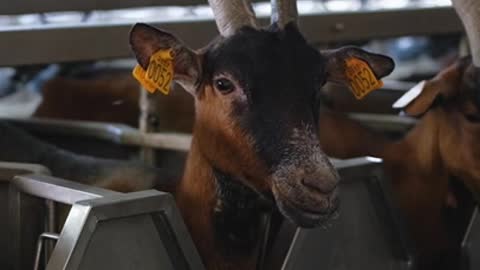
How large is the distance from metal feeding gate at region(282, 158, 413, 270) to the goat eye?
0.48 m

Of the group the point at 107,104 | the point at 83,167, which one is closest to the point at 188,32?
the point at 83,167

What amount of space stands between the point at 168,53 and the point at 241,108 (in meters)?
0.29

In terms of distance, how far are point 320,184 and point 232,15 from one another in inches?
28.0

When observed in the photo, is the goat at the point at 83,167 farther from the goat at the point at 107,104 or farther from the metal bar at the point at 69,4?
the goat at the point at 107,104

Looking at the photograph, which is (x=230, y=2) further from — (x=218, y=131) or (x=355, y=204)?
(x=355, y=204)

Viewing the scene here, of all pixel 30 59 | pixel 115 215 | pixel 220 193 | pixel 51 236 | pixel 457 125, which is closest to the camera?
pixel 115 215

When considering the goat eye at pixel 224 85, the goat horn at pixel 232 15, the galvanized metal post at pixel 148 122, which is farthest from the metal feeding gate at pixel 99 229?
the galvanized metal post at pixel 148 122

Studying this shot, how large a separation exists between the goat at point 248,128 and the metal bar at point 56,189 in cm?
40

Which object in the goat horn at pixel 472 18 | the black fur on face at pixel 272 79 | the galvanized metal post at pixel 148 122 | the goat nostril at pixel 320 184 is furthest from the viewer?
the galvanized metal post at pixel 148 122

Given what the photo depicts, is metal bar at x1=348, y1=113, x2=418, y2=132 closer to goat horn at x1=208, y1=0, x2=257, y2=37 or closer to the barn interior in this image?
the barn interior

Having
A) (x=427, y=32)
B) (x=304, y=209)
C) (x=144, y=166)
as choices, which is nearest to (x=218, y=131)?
(x=304, y=209)

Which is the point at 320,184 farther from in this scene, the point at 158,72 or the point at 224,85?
the point at 158,72

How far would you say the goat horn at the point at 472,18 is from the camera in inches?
170

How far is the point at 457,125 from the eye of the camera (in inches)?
179
